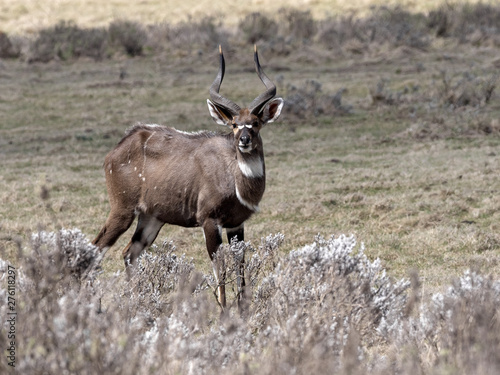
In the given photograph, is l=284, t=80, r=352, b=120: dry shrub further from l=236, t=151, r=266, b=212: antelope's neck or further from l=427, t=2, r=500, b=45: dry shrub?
l=236, t=151, r=266, b=212: antelope's neck

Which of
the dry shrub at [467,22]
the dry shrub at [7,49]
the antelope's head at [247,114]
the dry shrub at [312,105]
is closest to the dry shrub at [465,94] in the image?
the dry shrub at [312,105]

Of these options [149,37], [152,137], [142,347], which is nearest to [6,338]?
[142,347]

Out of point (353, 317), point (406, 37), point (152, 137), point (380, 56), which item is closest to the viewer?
point (353, 317)

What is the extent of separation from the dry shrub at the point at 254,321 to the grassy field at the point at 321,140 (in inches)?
20.4

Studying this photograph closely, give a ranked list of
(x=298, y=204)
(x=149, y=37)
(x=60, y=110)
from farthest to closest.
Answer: (x=149, y=37)
(x=60, y=110)
(x=298, y=204)

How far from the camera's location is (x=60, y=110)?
735 inches

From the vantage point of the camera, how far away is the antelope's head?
6914mm

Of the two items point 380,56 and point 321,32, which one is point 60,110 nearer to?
point 380,56

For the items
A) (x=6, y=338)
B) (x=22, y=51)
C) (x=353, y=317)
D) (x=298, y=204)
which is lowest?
(x=22, y=51)

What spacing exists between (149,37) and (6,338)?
25252mm

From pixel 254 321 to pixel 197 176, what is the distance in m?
1.83

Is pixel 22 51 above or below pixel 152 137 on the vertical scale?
below

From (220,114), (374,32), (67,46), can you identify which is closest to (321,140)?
(220,114)

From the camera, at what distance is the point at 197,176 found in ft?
24.1
